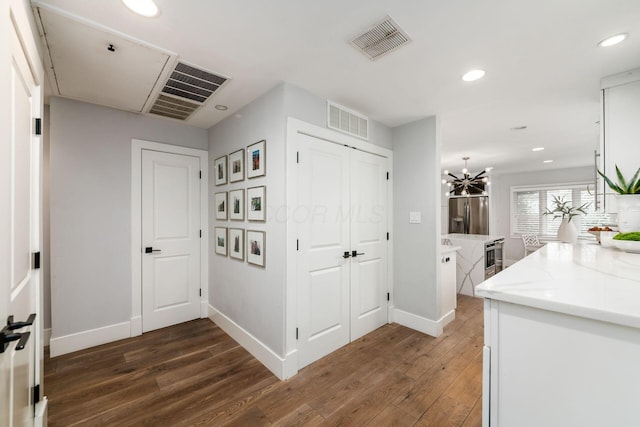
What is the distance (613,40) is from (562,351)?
2079 millimetres

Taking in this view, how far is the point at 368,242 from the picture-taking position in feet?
10.0

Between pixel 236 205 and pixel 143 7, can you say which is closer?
pixel 143 7

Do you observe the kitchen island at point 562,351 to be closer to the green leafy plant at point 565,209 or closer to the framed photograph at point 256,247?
the framed photograph at point 256,247

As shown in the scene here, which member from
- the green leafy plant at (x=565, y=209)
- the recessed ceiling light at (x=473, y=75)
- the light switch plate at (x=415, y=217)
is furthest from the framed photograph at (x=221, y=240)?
the green leafy plant at (x=565, y=209)

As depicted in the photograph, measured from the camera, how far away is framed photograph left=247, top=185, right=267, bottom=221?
2.43m

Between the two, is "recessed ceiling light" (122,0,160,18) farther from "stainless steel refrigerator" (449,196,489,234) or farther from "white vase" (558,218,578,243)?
"stainless steel refrigerator" (449,196,489,234)

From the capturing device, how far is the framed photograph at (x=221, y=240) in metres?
3.07

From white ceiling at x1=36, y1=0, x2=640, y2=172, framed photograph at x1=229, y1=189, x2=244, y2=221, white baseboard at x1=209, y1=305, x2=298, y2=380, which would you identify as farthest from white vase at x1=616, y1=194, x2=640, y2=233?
framed photograph at x1=229, y1=189, x2=244, y2=221

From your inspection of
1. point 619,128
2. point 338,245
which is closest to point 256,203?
point 338,245

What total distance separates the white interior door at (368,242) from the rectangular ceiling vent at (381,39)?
115 cm

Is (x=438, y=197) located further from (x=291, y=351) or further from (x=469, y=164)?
(x=469, y=164)

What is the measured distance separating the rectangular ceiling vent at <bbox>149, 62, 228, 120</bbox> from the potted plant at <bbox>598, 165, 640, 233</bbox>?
10.7ft

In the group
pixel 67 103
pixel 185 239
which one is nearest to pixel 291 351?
pixel 185 239

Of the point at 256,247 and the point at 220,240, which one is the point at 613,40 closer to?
the point at 256,247
